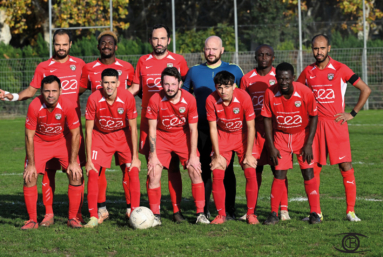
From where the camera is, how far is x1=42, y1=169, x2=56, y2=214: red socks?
602cm

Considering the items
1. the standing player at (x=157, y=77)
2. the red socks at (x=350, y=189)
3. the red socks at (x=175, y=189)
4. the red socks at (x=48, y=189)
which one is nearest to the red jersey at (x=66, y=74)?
the standing player at (x=157, y=77)

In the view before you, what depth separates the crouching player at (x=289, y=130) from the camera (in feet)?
18.4

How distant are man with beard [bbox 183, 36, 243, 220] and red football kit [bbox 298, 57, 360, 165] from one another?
3.32ft

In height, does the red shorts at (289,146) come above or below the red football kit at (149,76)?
below

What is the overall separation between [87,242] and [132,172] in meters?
1.15

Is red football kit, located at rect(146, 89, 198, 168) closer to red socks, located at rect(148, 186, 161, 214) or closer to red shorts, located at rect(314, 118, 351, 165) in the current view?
red socks, located at rect(148, 186, 161, 214)

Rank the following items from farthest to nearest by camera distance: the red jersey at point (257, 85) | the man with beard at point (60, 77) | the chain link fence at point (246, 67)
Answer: the chain link fence at point (246, 67)
the man with beard at point (60, 77)
the red jersey at point (257, 85)

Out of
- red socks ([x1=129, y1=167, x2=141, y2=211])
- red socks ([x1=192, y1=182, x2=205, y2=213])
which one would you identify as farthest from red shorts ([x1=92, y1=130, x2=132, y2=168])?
red socks ([x1=192, y1=182, x2=205, y2=213])

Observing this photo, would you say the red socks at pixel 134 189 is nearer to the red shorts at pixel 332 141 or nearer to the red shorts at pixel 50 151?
the red shorts at pixel 50 151

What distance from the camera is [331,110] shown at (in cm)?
582

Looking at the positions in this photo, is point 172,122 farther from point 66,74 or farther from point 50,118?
point 66,74

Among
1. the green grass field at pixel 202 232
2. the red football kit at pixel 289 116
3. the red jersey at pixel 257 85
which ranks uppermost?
the red jersey at pixel 257 85

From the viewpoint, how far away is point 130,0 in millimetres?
23875

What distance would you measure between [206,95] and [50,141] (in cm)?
193
